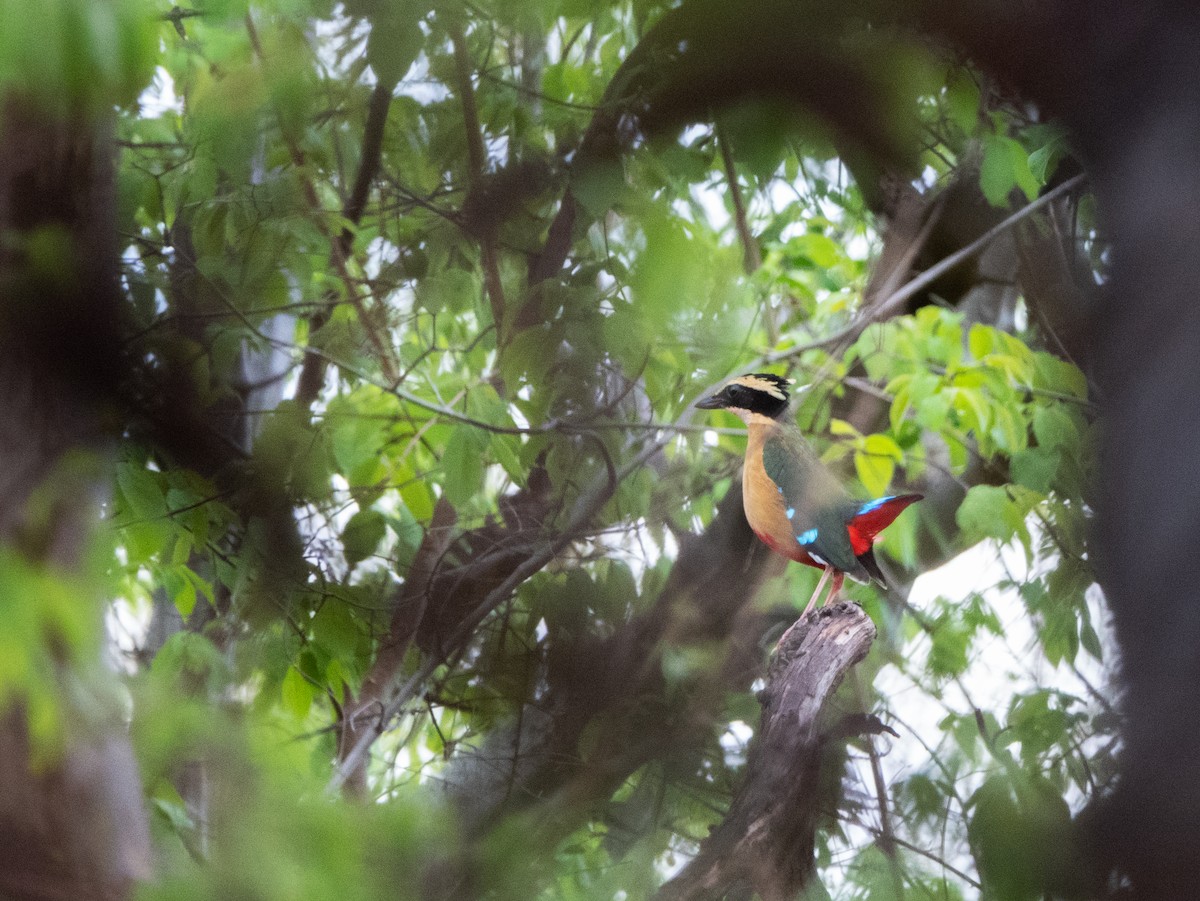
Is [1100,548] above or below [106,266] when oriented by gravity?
below

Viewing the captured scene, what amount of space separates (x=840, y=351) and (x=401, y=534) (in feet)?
1.23

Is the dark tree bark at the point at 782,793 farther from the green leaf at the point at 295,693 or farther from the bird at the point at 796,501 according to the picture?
the green leaf at the point at 295,693

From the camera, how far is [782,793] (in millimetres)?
536

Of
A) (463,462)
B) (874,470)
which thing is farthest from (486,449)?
(874,470)

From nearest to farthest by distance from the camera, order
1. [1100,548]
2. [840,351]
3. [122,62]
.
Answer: [1100,548] → [122,62] → [840,351]

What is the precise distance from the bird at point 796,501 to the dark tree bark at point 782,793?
0.05 metres

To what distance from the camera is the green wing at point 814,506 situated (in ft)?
1.86

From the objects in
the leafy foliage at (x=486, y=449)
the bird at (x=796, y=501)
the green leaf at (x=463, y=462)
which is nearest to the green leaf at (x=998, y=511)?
the leafy foliage at (x=486, y=449)

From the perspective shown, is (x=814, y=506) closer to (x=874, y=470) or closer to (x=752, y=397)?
(x=752, y=397)

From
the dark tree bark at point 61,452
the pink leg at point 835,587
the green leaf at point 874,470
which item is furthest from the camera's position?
the green leaf at point 874,470

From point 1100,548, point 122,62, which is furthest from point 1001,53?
point 122,62

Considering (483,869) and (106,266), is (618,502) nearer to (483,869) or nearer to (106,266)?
(483,869)

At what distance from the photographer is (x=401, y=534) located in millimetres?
636

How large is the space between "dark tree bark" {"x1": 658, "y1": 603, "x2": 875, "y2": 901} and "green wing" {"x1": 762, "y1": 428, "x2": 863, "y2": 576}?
5cm
